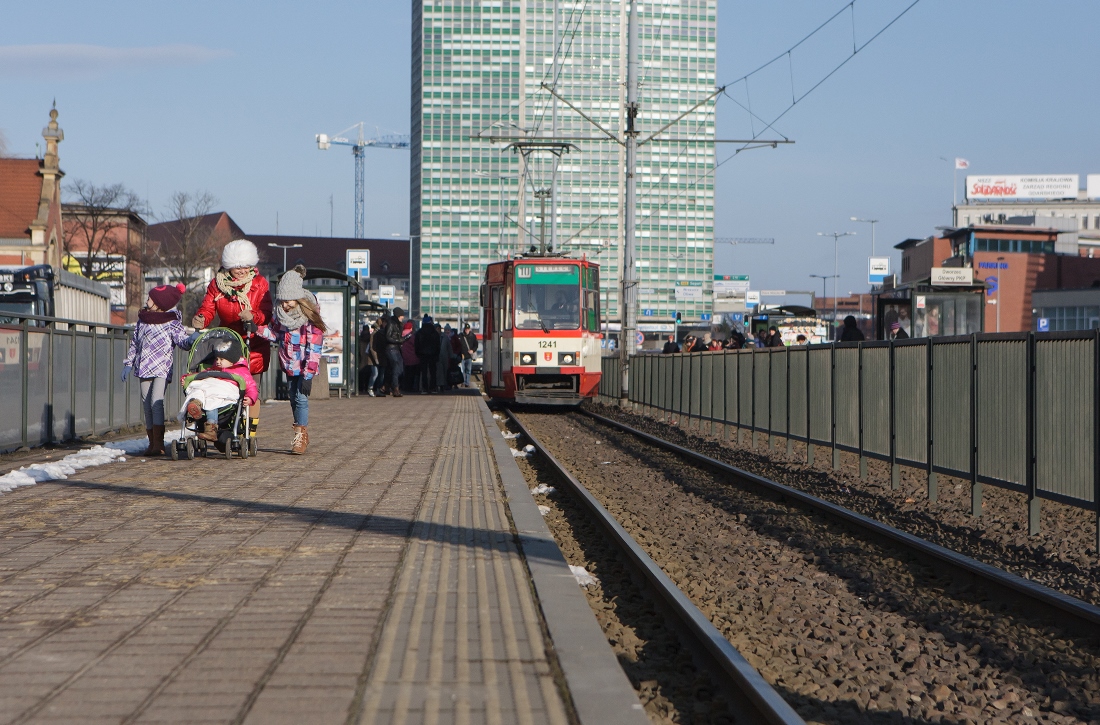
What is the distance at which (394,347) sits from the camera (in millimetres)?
30234

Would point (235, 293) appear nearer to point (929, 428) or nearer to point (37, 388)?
point (37, 388)

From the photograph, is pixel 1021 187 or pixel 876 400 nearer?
pixel 876 400

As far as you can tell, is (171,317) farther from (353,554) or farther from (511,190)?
(511,190)

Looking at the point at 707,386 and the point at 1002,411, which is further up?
the point at 1002,411

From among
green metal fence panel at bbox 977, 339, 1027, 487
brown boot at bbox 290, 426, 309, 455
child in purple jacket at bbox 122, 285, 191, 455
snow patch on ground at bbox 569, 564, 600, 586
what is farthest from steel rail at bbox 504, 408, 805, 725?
child in purple jacket at bbox 122, 285, 191, 455

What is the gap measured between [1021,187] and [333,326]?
408ft

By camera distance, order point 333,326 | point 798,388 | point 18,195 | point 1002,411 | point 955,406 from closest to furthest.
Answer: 1. point 1002,411
2. point 955,406
3. point 798,388
4. point 333,326
5. point 18,195

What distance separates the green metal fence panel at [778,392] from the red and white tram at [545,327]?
33.2 feet

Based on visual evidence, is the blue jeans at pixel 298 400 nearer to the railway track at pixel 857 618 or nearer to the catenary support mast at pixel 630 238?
the railway track at pixel 857 618

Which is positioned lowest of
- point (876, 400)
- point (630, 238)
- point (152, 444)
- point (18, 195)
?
point (152, 444)

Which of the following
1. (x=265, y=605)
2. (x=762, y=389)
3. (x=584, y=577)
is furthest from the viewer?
(x=762, y=389)

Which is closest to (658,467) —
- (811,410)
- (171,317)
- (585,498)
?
(811,410)

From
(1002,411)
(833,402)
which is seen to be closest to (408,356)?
(833,402)

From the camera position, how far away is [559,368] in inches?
1069
